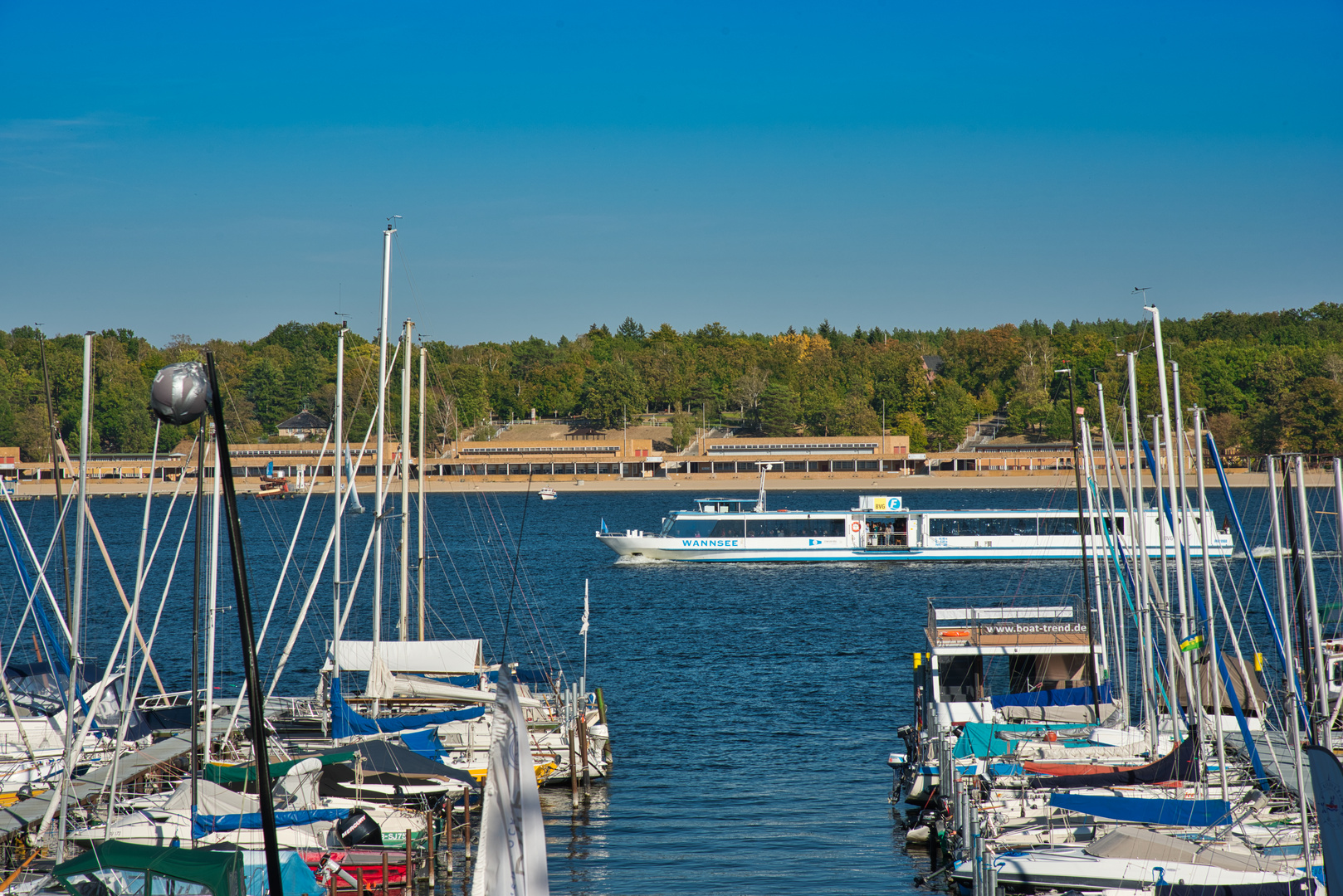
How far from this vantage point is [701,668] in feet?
142

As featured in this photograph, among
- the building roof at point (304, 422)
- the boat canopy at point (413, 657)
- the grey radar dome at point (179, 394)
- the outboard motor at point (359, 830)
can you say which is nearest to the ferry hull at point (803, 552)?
the boat canopy at point (413, 657)

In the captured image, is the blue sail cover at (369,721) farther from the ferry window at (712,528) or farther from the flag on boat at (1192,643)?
the ferry window at (712,528)

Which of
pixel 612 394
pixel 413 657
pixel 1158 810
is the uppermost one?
pixel 612 394

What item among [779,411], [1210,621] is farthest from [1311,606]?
[779,411]

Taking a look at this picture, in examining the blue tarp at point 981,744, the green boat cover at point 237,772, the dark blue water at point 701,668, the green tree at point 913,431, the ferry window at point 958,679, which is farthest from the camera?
the green tree at point 913,431

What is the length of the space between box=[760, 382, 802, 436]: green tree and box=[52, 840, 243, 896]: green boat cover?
163982 mm

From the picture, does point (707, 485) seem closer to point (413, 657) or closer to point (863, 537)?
point (863, 537)

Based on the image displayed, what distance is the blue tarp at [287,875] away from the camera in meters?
16.1

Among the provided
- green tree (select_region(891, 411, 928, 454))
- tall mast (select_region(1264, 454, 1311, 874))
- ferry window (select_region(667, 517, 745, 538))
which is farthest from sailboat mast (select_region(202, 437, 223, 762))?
green tree (select_region(891, 411, 928, 454))

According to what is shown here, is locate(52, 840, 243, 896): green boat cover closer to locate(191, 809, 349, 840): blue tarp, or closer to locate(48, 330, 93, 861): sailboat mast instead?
locate(48, 330, 93, 861): sailboat mast

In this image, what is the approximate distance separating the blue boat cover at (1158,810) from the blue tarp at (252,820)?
11.2 metres

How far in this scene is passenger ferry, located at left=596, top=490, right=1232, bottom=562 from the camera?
2938 inches

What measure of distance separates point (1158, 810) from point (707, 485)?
140 metres

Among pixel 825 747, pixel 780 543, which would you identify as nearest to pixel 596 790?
pixel 825 747
